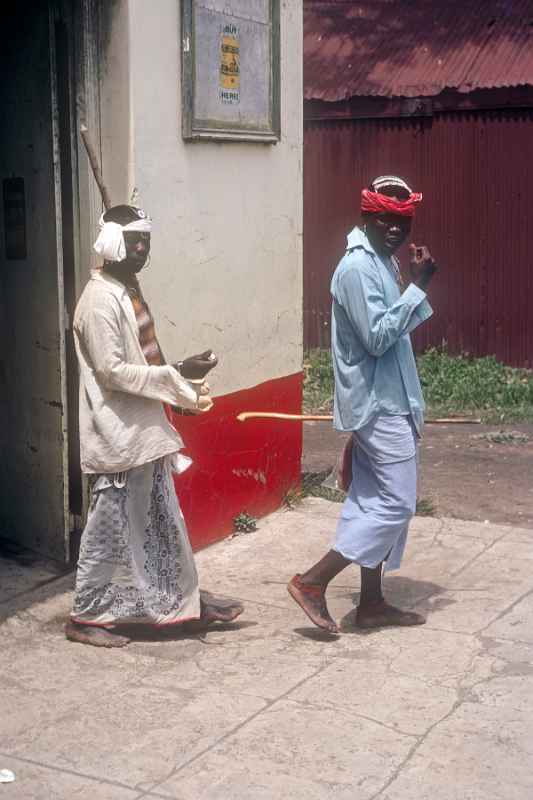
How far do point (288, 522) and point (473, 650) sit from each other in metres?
2.01

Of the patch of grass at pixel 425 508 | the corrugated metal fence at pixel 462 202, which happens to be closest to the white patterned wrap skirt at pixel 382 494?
the patch of grass at pixel 425 508

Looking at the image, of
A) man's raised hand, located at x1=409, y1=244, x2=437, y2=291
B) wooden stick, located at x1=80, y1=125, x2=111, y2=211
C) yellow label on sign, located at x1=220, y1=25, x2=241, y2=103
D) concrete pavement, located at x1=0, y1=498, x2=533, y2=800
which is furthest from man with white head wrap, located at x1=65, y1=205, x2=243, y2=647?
yellow label on sign, located at x1=220, y1=25, x2=241, y2=103

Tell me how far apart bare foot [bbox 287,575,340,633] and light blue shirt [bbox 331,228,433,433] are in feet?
2.17

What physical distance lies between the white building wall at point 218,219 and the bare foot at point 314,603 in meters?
1.41

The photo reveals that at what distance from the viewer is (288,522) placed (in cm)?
696

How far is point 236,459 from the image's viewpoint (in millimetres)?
6680

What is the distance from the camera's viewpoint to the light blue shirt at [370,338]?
502 centimetres

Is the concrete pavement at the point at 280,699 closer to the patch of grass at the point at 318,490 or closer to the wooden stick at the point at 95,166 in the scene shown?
the patch of grass at the point at 318,490

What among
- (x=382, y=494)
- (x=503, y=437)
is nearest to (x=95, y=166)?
(x=382, y=494)

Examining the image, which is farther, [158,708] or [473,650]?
[473,650]

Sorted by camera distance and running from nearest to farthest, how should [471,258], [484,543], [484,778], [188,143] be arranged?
1. [484,778]
2. [188,143]
3. [484,543]
4. [471,258]

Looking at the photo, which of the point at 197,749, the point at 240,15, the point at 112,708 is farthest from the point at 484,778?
the point at 240,15

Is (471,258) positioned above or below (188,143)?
below

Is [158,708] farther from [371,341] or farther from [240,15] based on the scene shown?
[240,15]
